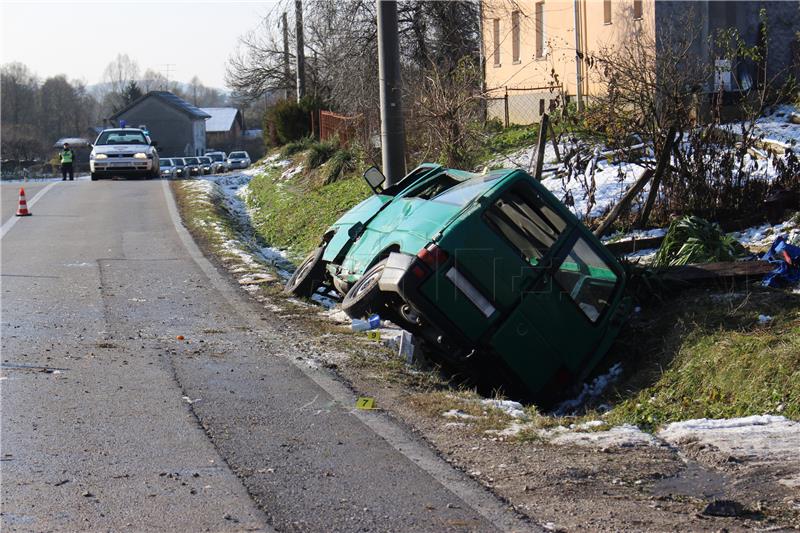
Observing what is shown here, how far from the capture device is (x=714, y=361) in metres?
7.67

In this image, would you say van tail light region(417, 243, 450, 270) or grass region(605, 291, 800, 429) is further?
van tail light region(417, 243, 450, 270)

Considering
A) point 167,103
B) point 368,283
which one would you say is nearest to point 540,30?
point 368,283

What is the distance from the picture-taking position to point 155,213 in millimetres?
19578

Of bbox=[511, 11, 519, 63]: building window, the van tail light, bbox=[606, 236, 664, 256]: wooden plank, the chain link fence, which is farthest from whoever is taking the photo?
bbox=[511, 11, 519, 63]: building window

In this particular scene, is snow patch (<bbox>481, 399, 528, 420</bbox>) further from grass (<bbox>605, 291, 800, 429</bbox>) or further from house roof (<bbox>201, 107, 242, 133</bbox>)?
house roof (<bbox>201, 107, 242, 133</bbox>)

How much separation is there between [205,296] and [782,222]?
7.14 meters

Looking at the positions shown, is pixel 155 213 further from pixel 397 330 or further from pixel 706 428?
pixel 706 428

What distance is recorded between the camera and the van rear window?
8008mm

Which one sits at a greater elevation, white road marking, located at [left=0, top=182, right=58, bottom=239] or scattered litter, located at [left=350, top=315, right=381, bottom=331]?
white road marking, located at [left=0, top=182, right=58, bottom=239]

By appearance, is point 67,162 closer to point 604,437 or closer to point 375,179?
point 375,179

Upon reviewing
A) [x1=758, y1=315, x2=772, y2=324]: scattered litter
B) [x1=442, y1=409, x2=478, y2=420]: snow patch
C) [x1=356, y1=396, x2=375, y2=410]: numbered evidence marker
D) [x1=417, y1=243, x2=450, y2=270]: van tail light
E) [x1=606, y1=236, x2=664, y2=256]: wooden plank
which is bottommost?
[x1=442, y1=409, x2=478, y2=420]: snow patch

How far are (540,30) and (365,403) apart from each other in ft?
79.3

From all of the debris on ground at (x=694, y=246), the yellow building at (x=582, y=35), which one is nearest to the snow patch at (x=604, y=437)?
the debris on ground at (x=694, y=246)

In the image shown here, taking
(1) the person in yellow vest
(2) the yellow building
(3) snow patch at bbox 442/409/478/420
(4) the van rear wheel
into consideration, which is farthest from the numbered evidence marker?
(1) the person in yellow vest
